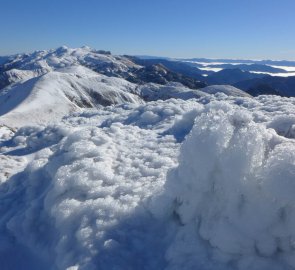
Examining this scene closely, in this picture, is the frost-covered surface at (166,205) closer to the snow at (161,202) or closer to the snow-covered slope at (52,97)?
the snow at (161,202)

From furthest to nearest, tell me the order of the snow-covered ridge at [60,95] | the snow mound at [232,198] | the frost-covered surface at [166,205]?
1. the snow-covered ridge at [60,95]
2. the frost-covered surface at [166,205]
3. the snow mound at [232,198]

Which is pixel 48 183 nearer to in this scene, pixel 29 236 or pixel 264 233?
pixel 29 236

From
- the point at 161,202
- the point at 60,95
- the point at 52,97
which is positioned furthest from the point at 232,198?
the point at 60,95

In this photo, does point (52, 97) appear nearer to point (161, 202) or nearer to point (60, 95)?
point (60, 95)

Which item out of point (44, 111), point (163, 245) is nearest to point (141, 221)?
point (163, 245)

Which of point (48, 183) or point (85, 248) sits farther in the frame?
point (48, 183)

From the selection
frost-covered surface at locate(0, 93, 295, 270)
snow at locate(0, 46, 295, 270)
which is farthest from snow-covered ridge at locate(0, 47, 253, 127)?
frost-covered surface at locate(0, 93, 295, 270)

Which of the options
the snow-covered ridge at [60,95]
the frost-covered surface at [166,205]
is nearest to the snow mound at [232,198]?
the frost-covered surface at [166,205]
